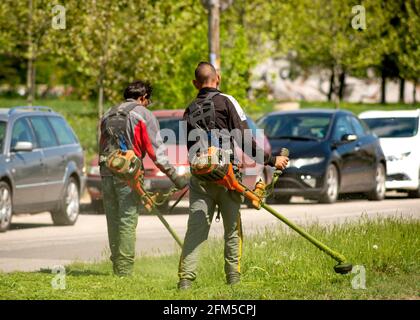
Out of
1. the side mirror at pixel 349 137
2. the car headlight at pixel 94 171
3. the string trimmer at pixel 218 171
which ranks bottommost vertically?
the car headlight at pixel 94 171

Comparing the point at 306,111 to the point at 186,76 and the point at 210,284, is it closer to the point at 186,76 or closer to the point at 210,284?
the point at 186,76

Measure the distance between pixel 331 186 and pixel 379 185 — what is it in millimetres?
1766

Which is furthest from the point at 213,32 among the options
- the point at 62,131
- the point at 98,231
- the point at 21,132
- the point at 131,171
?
the point at 131,171

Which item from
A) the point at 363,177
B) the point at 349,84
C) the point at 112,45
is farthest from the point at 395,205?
the point at 349,84

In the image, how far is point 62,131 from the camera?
65.8 feet

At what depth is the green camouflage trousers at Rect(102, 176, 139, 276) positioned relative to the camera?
1188cm

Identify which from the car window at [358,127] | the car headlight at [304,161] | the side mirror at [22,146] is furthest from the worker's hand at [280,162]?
the car window at [358,127]

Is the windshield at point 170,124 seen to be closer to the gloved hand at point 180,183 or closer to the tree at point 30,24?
the tree at point 30,24

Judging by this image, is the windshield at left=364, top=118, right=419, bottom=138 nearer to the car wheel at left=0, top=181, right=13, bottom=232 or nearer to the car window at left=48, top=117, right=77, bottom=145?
the car window at left=48, top=117, right=77, bottom=145

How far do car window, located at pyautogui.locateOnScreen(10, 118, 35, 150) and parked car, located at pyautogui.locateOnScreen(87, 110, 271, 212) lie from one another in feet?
7.32

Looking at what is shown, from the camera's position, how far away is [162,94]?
28047 millimetres

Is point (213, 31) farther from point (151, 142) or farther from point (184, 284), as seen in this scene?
point (184, 284)

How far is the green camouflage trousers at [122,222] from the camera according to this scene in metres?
11.9

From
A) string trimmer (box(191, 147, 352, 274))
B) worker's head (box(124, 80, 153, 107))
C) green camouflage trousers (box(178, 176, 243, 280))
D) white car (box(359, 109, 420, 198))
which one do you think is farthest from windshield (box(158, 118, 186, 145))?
string trimmer (box(191, 147, 352, 274))
